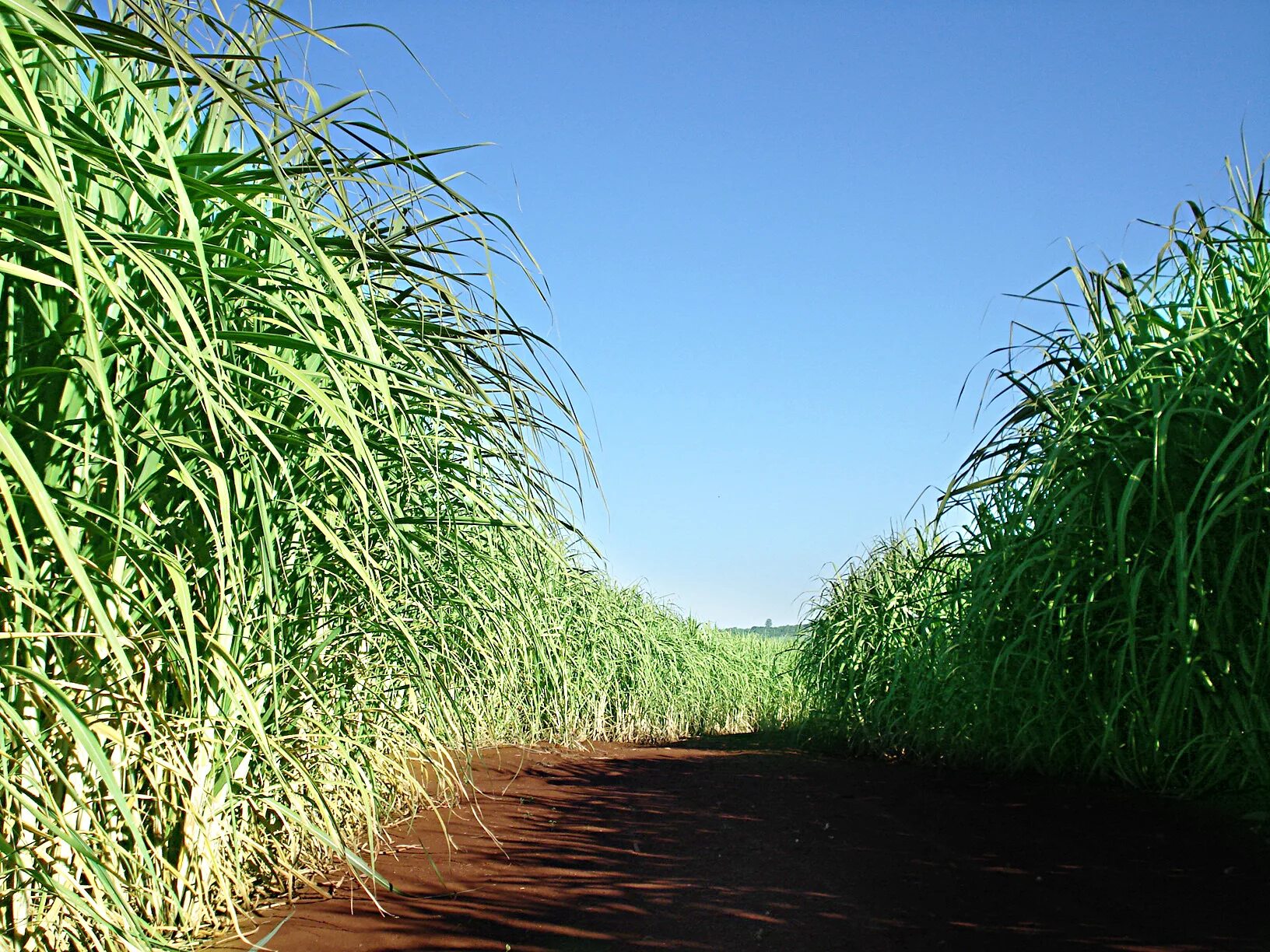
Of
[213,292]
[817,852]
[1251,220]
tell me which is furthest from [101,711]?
[1251,220]

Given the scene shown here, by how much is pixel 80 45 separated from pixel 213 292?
70cm

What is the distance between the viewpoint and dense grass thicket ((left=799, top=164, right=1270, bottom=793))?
8.47ft

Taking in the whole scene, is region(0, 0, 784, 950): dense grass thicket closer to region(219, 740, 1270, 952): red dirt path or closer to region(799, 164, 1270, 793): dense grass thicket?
region(219, 740, 1270, 952): red dirt path

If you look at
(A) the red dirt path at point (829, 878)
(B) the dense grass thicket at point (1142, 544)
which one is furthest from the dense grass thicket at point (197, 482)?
(B) the dense grass thicket at point (1142, 544)

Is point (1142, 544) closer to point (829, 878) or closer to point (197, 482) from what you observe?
point (829, 878)

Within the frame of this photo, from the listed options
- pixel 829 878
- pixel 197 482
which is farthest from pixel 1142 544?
pixel 197 482

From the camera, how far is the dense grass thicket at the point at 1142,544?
8.47ft

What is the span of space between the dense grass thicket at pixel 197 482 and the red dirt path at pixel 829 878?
37 centimetres

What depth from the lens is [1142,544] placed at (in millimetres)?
2705

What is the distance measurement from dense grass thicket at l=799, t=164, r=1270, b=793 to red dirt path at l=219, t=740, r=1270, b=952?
0.30 m

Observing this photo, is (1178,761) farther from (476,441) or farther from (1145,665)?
(476,441)

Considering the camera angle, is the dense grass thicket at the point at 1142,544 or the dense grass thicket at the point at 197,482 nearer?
the dense grass thicket at the point at 197,482

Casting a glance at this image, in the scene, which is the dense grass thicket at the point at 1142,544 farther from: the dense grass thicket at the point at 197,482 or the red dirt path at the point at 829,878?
the dense grass thicket at the point at 197,482

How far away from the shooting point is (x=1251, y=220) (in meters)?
2.92
